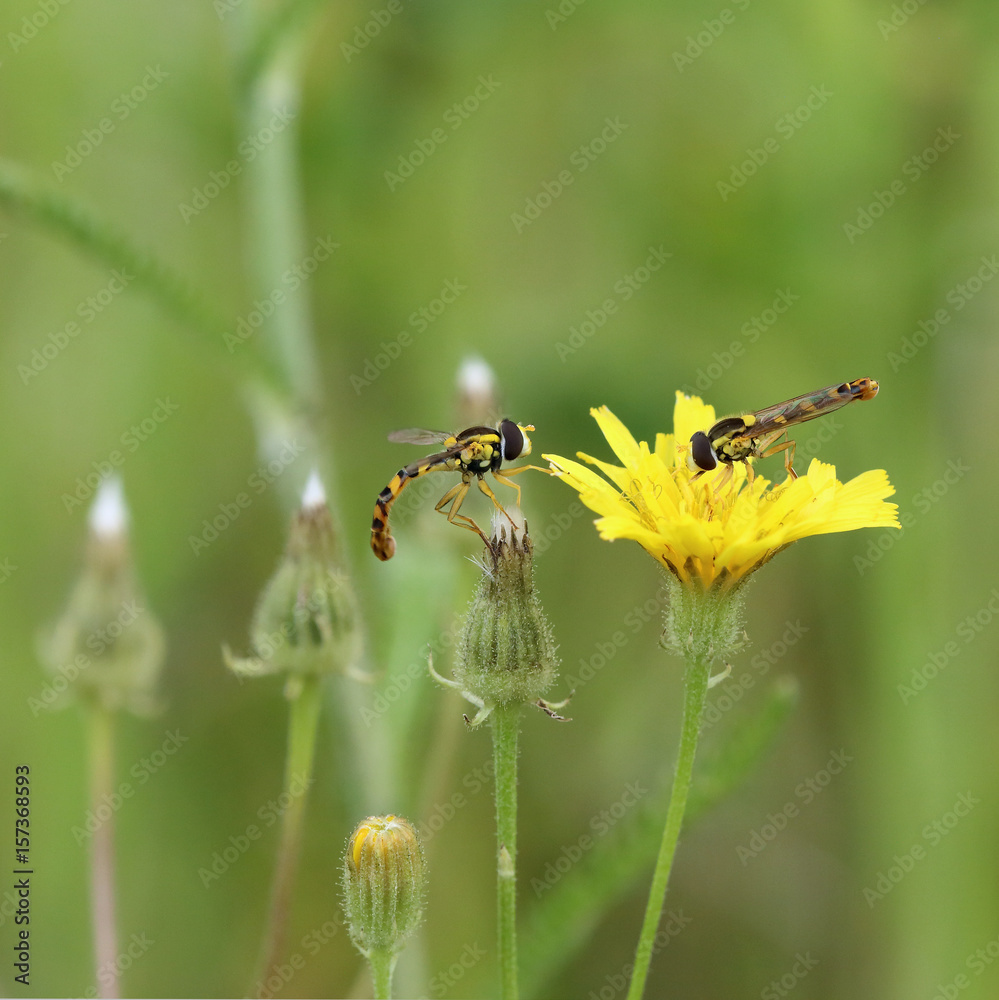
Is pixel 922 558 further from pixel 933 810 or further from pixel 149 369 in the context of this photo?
pixel 149 369

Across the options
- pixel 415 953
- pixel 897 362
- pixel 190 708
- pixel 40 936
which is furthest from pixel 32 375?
pixel 897 362
